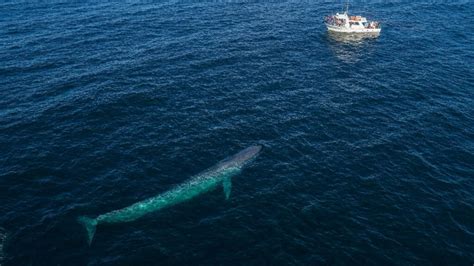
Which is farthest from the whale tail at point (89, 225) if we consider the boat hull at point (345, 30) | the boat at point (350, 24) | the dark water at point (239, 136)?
the boat at point (350, 24)

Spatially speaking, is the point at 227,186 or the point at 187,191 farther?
the point at 227,186

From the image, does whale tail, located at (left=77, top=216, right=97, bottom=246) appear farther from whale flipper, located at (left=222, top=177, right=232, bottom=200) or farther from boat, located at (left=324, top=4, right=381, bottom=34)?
boat, located at (left=324, top=4, right=381, bottom=34)

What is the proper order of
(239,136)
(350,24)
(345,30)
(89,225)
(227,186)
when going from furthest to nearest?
(350,24), (345,30), (239,136), (227,186), (89,225)

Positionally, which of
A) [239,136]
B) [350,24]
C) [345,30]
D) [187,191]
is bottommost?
[187,191]

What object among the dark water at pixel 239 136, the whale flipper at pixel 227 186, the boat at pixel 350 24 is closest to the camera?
the dark water at pixel 239 136

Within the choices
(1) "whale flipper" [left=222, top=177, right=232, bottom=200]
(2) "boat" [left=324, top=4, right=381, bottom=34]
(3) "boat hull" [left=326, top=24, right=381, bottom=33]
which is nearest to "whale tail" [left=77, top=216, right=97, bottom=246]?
(1) "whale flipper" [left=222, top=177, right=232, bottom=200]

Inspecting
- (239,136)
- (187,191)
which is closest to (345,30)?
(239,136)

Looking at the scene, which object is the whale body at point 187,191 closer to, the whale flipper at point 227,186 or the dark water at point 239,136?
the whale flipper at point 227,186

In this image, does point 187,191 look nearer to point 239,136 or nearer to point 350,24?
point 239,136
